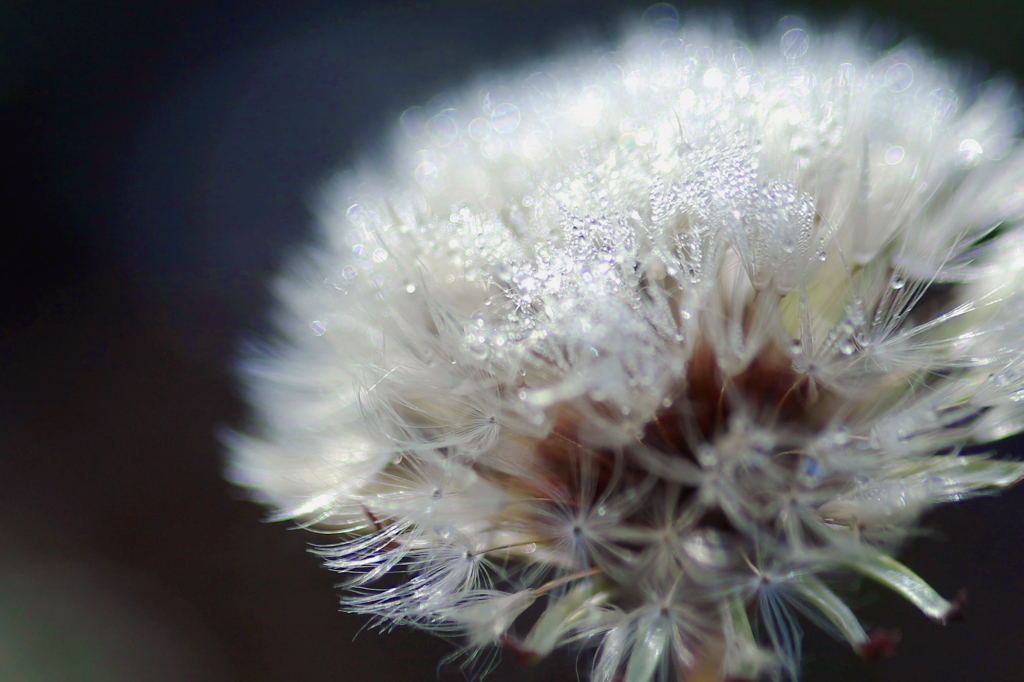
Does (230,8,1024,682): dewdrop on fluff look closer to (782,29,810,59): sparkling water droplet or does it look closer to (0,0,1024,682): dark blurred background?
(782,29,810,59): sparkling water droplet

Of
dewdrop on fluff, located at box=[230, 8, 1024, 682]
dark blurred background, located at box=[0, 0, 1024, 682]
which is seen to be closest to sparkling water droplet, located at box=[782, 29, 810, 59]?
dewdrop on fluff, located at box=[230, 8, 1024, 682]

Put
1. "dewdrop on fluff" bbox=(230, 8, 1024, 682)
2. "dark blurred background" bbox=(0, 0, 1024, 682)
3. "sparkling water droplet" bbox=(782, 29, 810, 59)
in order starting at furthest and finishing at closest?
"dark blurred background" bbox=(0, 0, 1024, 682), "sparkling water droplet" bbox=(782, 29, 810, 59), "dewdrop on fluff" bbox=(230, 8, 1024, 682)

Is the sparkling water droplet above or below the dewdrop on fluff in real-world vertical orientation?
above

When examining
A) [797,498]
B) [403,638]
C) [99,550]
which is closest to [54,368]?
[99,550]

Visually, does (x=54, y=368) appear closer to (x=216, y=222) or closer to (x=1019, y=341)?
(x=216, y=222)

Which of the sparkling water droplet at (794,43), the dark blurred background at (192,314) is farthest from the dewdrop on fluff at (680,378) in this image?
the dark blurred background at (192,314)
